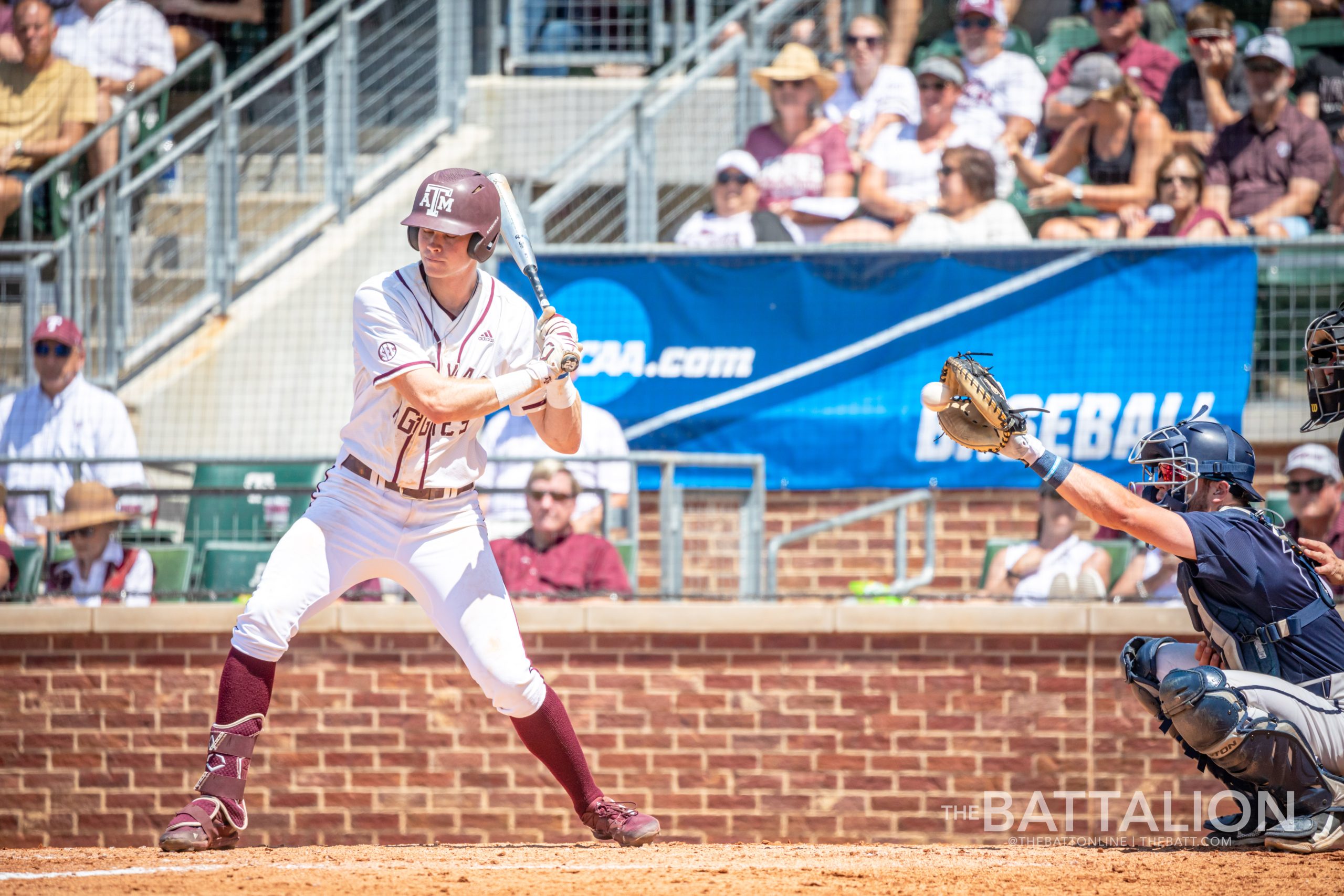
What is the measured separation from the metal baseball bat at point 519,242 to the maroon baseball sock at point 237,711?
1182mm

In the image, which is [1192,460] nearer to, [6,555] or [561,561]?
[561,561]

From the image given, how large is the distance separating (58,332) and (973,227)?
4.55m

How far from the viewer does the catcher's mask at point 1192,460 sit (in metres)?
4.04

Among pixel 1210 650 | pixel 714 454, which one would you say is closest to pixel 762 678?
pixel 714 454

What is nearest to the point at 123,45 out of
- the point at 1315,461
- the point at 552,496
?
the point at 552,496

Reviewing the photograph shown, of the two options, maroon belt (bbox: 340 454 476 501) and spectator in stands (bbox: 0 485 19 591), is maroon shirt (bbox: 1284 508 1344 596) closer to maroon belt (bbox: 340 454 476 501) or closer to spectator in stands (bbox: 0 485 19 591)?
maroon belt (bbox: 340 454 476 501)

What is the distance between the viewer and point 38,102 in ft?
27.9

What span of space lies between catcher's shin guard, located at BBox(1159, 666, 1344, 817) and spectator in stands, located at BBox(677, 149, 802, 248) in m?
4.07

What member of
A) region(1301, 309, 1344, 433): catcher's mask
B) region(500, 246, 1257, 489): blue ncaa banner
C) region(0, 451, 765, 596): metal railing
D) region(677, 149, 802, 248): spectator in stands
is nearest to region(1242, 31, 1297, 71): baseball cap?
region(500, 246, 1257, 489): blue ncaa banner

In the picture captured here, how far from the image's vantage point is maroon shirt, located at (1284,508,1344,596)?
609 centimetres

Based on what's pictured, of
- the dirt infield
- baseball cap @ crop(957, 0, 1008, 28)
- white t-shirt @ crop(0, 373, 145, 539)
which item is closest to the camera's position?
the dirt infield

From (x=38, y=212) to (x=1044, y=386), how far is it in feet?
18.5

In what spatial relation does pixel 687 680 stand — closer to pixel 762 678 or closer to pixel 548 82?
pixel 762 678

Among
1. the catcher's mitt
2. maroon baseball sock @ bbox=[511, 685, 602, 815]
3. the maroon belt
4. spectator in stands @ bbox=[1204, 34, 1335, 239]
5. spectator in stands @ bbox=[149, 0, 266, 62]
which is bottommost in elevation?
maroon baseball sock @ bbox=[511, 685, 602, 815]
